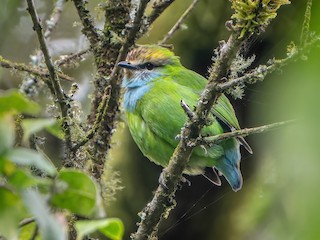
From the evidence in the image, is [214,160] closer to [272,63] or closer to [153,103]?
[153,103]

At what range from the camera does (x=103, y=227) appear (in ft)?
2.45

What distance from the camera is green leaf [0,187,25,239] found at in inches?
25.5

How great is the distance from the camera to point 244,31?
1902 millimetres

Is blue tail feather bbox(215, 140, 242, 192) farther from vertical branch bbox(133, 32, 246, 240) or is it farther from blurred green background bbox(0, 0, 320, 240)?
vertical branch bbox(133, 32, 246, 240)

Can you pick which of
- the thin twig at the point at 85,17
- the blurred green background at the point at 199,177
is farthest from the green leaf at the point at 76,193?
the blurred green background at the point at 199,177

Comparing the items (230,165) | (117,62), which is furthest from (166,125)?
(117,62)

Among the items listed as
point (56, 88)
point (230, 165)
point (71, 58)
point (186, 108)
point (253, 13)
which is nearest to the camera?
point (253, 13)

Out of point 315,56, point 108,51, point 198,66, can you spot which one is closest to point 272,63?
point 108,51

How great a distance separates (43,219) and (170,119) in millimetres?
2779

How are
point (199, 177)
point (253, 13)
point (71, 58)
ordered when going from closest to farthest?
point (253, 13)
point (71, 58)
point (199, 177)

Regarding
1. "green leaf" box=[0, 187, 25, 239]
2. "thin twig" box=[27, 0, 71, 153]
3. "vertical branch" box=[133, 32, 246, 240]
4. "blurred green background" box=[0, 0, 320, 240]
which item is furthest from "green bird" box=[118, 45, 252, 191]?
"green leaf" box=[0, 187, 25, 239]

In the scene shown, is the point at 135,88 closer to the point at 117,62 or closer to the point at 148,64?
the point at 148,64

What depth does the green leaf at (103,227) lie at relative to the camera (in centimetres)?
72

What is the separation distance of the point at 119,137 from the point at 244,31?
2661 mm
